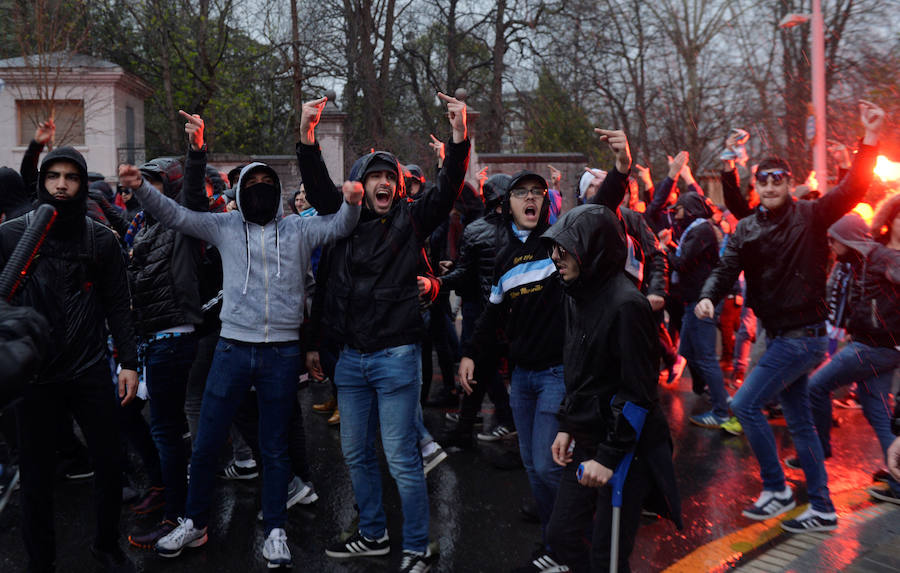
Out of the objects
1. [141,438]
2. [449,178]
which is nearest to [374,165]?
[449,178]

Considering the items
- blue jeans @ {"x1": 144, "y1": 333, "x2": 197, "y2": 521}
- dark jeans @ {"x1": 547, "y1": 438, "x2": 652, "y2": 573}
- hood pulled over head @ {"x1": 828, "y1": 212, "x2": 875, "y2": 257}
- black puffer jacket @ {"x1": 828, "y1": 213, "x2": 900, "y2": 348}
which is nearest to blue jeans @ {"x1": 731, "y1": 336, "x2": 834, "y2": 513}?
black puffer jacket @ {"x1": 828, "y1": 213, "x2": 900, "y2": 348}

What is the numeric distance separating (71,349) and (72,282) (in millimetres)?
346

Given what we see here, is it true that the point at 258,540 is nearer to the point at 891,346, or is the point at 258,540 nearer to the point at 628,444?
the point at 628,444

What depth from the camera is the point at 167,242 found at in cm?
410

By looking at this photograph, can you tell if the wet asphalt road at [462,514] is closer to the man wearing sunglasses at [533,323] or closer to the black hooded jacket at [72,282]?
the man wearing sunglasses at [533,323]

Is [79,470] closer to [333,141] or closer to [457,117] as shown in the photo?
[457,117]

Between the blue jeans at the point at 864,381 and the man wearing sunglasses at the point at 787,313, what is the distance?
1.60ft

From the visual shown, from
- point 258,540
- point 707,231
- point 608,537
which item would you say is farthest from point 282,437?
point 707,231

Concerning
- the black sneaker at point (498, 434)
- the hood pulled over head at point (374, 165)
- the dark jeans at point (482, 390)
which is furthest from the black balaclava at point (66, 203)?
the black sneaker at point (498, 434)

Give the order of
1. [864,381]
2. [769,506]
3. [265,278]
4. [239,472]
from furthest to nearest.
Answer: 1. [239,472]
2. [864,381]
3. [769,506]
4. [265,278]

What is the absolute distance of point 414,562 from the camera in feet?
11.7

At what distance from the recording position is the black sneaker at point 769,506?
13.9 feet

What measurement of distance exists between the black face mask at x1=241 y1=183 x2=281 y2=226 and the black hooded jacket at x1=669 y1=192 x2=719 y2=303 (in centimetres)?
445

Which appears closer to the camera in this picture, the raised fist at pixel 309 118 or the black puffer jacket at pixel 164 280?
the raised fist at pixel 309 118
